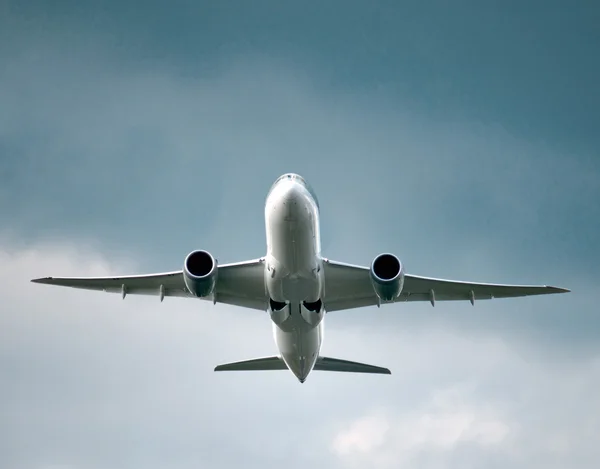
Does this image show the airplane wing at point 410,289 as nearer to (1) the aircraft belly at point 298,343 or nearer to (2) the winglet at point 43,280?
(1) the aircraft belly at point 298,343

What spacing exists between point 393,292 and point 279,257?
4.28 metres

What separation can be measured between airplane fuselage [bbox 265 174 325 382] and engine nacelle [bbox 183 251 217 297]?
80.5 inches

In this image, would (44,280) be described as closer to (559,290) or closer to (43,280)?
(43,280)

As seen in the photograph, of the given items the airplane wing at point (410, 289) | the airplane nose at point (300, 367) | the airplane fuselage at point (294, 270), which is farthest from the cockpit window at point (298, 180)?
the airplane nose at point (300, 367)

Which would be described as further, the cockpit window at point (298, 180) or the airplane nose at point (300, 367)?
the airplane nose at point (300, 367)

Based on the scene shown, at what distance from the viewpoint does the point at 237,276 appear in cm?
2886

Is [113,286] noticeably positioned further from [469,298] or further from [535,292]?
[535,292]

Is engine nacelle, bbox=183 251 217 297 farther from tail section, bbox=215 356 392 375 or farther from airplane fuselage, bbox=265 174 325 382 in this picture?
tail section, bbox=215 356 392 375

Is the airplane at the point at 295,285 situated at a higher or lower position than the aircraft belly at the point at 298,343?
higher

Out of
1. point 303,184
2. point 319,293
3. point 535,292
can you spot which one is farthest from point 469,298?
point 303,184

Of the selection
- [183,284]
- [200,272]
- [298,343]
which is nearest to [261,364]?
[298,343]

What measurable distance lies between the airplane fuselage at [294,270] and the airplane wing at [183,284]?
1.65 meters

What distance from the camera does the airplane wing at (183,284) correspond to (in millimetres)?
28641

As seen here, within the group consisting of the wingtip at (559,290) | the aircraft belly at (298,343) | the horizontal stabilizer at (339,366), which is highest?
the wingtip at (559,290)
